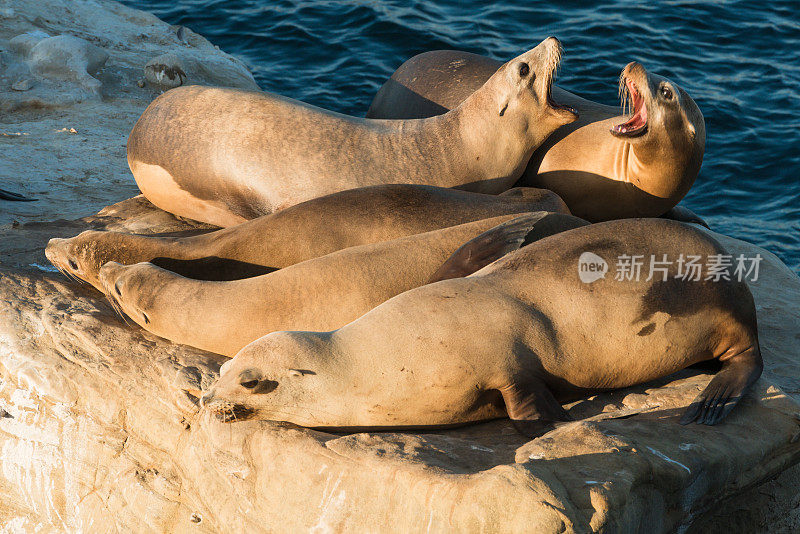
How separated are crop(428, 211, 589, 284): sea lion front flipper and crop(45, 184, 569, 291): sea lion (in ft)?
1.19

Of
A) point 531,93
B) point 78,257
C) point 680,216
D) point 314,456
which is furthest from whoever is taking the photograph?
point 680,216

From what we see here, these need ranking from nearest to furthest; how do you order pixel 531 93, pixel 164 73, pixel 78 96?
pixel 531 93
pixel 78 96
pixel 164 73

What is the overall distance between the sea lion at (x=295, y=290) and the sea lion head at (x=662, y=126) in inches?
45.3

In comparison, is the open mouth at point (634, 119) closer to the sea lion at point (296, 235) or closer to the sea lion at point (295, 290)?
the sea lion at point (296, 235)

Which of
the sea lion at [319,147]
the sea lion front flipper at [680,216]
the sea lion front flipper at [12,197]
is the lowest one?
the sea lion front flipper at [12,197]

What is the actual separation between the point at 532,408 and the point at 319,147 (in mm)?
2494

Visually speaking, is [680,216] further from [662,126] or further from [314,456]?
[314,456]

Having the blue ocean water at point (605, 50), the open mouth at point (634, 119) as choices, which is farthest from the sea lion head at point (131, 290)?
the blue ocean water at point (605, 50)

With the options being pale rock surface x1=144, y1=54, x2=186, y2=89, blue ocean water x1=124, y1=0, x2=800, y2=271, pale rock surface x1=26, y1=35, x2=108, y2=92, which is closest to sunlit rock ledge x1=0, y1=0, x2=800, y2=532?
pale rock surface x1=26, y1=35, x2=108, y2=92

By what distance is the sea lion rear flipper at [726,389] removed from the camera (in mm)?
3396

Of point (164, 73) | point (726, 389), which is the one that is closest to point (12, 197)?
point (164, 73)

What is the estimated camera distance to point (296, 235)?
437 cm

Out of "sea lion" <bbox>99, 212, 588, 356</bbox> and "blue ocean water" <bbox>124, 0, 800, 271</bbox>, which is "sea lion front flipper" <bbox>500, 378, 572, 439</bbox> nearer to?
"sea lion" <bbox>99, 212, 588, 356</bbox>

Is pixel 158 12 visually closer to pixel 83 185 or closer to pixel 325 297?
pixel 83 185
